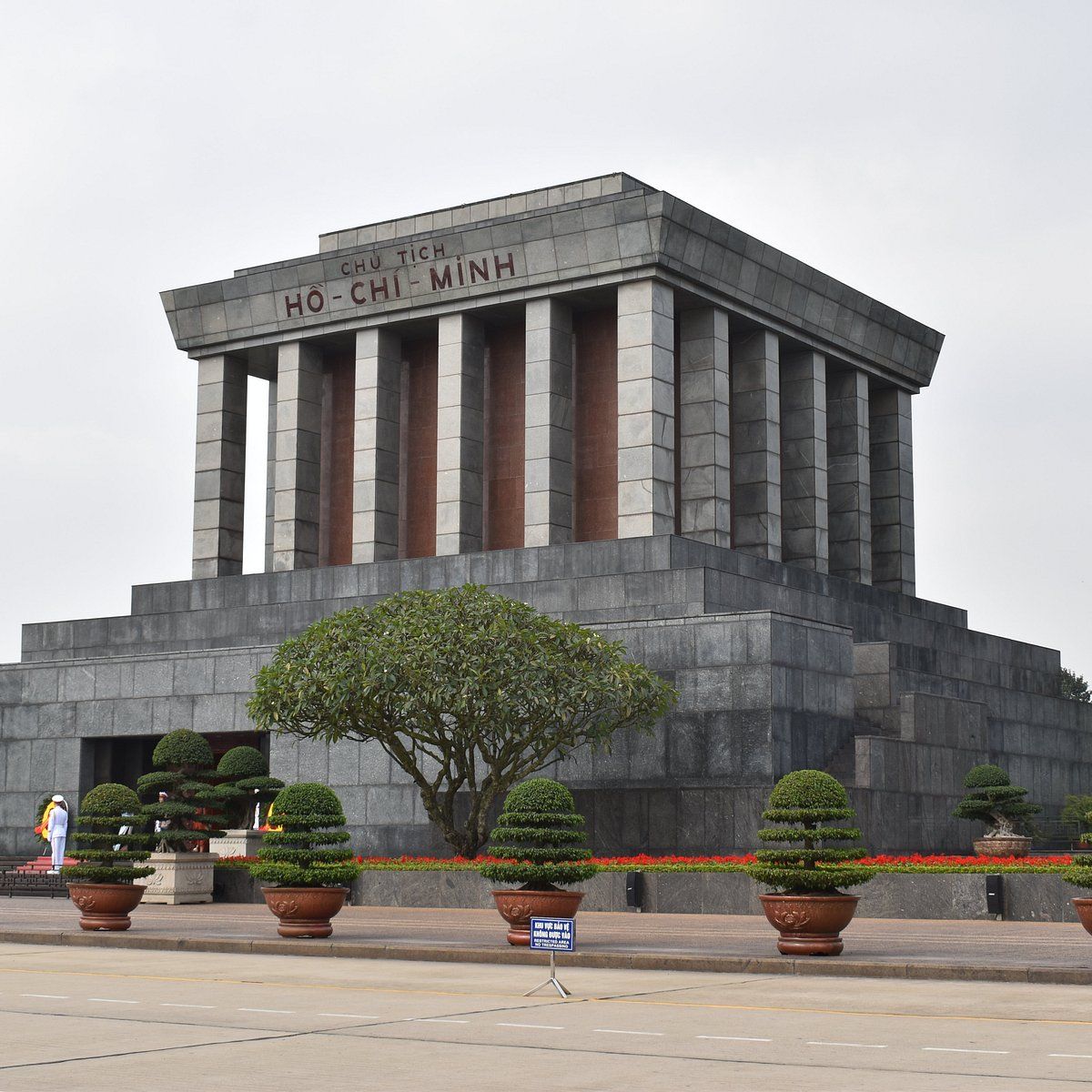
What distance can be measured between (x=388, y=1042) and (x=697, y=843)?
20949 mm

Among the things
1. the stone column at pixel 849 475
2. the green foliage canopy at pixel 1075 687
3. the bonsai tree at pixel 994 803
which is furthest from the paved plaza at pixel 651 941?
the green foliage canopy at pixel 1075 687

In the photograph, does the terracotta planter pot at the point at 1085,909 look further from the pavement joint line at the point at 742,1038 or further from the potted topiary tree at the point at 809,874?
the pavement joint line at the point at 742,1038

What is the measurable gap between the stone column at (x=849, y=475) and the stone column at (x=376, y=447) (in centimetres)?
1353

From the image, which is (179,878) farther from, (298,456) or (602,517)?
(298,456)

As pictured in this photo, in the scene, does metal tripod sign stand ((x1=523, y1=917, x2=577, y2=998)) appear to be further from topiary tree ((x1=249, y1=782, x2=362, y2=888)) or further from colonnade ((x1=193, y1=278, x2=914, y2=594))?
colonnade ((x1=193, y1=278, x2=914, y2=594))

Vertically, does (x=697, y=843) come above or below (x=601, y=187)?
below

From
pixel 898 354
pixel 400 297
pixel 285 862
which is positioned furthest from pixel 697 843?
pixel 898 354

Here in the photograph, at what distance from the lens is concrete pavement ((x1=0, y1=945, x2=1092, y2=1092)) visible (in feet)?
36.0

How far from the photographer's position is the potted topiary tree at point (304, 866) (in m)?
22.9

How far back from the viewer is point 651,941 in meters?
21.7

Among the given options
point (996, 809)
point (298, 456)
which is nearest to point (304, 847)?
point (996, 809)

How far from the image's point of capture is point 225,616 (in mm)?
45438

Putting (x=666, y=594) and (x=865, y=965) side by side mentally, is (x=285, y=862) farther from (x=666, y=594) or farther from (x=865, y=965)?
(x=666, y=594)

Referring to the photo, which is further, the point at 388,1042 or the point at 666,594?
the point at 666,594
